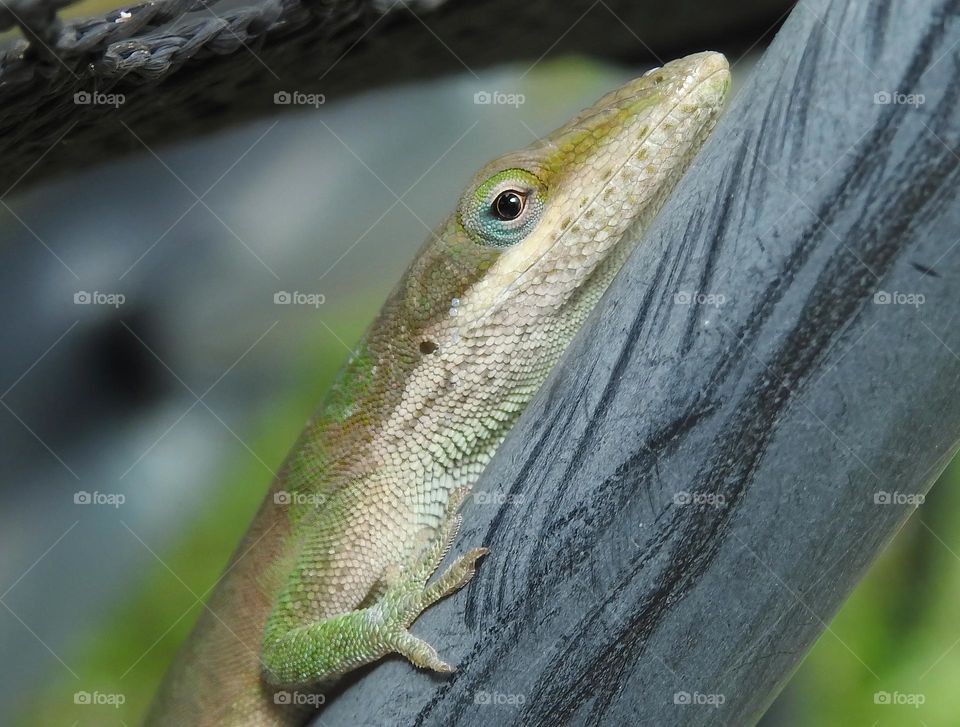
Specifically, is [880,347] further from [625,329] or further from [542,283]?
[542,283]

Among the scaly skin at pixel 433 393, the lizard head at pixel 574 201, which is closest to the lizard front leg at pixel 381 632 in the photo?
the scaly skin at pixel 433 393

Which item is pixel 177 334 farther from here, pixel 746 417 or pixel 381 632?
pixel 746 417

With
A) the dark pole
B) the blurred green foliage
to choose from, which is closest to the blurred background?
the blurred green foliage

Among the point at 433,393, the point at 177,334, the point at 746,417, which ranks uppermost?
the point at 746,417

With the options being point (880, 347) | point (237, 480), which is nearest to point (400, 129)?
point (237, 480)

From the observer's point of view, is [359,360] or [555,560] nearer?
[555,560]

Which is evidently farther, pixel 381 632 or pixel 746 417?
pixel 381 632

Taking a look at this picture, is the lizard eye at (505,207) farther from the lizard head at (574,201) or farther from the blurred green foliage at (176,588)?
the blurred green foliage at (176,588)

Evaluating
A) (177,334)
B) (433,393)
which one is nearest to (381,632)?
(433,393)
